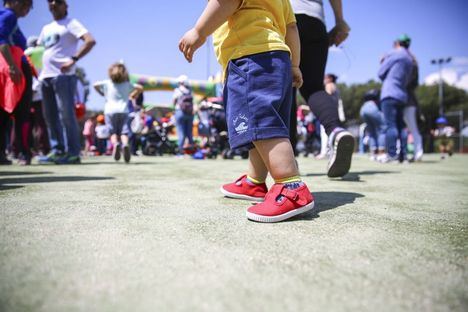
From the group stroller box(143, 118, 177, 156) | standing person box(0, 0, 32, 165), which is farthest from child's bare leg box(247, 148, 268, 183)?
stroller box(143, 118, 177, 156)

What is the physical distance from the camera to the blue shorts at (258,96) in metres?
1.40

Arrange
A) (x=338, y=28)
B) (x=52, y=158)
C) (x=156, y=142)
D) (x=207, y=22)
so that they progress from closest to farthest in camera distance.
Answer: (x=207, y=22)
(x=338, y=28)
(x=52, y=158)
(x=156, y=142)

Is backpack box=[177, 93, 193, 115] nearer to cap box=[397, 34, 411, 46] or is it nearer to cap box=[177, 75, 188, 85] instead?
cap box=[177, 75, 188, 85]

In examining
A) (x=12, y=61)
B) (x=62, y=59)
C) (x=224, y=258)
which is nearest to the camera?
(x=224, y=258)

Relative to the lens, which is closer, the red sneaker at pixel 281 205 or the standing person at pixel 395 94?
the red sneaker at pixel 281 205

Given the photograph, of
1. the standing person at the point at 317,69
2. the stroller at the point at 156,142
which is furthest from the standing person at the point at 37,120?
the standing person at the point at 317,69

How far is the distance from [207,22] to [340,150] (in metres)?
1.42

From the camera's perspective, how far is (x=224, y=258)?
84 cm

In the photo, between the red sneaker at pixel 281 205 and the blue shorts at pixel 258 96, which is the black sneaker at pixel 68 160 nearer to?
the blue shorts at pixel 258 96

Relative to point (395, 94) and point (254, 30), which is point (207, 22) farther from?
point (395, 94)

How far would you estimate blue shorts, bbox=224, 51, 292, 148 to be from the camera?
4.60 feet

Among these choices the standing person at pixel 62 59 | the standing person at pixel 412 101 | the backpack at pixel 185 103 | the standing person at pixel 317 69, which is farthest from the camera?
the backpack at pixel 185 103

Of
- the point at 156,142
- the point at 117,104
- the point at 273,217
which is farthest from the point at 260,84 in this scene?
the point at 156,142

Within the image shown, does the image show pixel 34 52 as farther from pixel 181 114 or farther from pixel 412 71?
pixel 412 71
